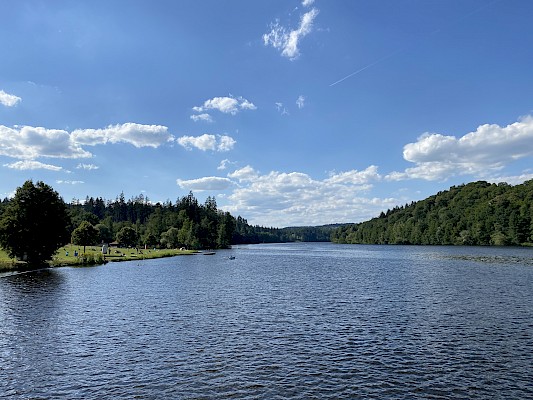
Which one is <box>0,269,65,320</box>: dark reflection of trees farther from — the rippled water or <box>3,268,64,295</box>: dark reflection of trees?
the rippled water

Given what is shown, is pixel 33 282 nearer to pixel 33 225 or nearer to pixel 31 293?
pixel 31 293

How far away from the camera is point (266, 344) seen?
31766 mm

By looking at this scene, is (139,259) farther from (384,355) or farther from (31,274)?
(384,355)

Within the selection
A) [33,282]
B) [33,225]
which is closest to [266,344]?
[33,282]

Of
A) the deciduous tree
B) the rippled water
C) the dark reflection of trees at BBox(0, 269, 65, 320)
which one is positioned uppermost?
the deciduous tree

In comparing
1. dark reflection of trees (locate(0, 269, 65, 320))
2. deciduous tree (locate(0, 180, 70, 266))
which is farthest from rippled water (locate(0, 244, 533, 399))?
deciduous tree (locate(0, 180, 70, 266))

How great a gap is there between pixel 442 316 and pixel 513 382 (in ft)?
60.4

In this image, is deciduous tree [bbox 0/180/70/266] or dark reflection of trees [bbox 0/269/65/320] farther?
deciduous tree [bbox 0/180/70/266]

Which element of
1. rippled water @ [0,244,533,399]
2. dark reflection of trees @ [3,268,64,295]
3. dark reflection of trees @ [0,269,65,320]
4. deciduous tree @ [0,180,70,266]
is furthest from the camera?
deciduous tree @ [0,180,70,266]

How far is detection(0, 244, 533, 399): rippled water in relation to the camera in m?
23.2

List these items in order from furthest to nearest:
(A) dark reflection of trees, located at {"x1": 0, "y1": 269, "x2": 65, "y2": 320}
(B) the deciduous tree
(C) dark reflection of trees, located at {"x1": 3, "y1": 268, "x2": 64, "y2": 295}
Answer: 1. (B) the deciduous tree
2. (C) dark reflection of trees, located at {"x1": 3, "y1": 268, "x2": 64, "y2": 295}
3. (A) dark reflection of trees, located at {"x1": 0, "y1": 269, "x2": 65, "y2": 320}

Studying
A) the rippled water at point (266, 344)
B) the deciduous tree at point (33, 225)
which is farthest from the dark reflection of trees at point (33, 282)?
the deciduous tree at point (33, 225)

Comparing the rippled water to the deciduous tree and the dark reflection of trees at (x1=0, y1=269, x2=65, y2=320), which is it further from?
the deciduous tree

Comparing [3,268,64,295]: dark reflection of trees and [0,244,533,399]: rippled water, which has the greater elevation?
[3,268,64,295]: dark reflection of trees
